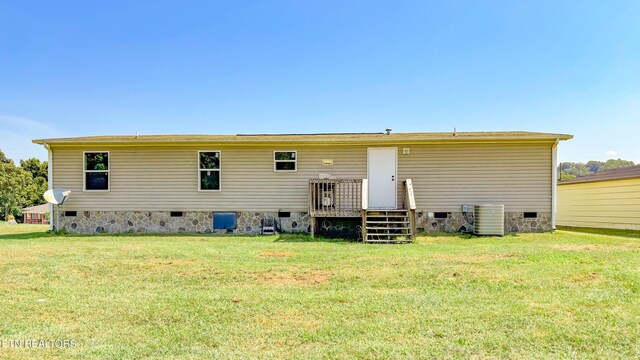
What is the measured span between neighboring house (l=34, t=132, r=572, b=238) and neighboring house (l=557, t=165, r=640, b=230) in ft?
12.4

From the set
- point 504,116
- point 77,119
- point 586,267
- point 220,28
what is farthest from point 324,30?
point 77,119

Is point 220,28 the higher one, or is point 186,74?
point 220,28

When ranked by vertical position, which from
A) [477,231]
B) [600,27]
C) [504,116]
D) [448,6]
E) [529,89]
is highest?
[448,6]

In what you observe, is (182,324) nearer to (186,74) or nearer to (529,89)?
(186,74)

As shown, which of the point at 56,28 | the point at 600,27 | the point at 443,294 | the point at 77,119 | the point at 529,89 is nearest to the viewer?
the point at 443,294

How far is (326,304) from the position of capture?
3.59 metres

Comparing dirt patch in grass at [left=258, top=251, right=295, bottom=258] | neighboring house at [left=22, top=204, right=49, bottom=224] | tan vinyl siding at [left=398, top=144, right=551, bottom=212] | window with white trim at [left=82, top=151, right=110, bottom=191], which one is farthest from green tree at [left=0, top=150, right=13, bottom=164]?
tan vinyl siding at [left=398, top=144, right=551, bottom=212]

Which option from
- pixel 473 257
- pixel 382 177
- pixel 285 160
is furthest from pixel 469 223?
pixel 285 160

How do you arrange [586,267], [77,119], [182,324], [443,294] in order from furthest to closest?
[77,119] < [586,267] < [443,294] < [182,324]

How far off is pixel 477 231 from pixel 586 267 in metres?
4.71

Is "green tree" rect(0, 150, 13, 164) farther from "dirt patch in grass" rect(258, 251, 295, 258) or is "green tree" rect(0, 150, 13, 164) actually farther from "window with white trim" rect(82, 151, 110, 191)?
"dirt patch in grass" rect(258, 251, 295, 258)

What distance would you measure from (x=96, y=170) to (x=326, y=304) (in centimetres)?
1012

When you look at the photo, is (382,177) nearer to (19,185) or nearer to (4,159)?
(19,185)

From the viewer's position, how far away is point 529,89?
13.5 metres
